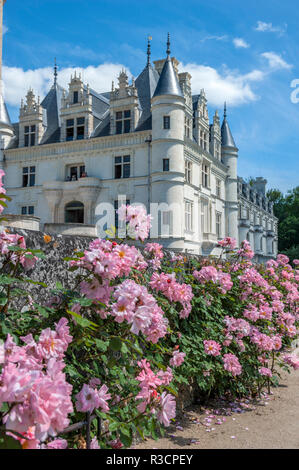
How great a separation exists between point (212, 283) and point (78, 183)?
23677mm

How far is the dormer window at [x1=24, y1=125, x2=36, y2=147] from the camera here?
101 ft

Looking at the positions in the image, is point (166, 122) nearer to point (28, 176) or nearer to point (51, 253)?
point (28, 176)

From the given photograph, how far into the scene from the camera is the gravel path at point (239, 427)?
3.97 m

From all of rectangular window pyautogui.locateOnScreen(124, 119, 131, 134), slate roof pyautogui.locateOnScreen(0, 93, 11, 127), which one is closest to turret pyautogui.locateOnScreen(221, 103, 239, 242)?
rectangular window pyautogui.locateOnScreen(124, 119, 131, 134)

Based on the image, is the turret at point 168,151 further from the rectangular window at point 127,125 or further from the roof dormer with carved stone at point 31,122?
the roof dormer with carved stone at point 31,122

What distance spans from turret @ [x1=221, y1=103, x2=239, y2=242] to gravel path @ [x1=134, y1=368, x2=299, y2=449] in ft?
97.6

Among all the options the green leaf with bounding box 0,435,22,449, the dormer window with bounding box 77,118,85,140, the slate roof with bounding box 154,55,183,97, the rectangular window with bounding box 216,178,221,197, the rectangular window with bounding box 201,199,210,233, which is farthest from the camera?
the rectangular window with bounding box 216,178,221,197

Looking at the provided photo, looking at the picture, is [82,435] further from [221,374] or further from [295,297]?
[295,297]

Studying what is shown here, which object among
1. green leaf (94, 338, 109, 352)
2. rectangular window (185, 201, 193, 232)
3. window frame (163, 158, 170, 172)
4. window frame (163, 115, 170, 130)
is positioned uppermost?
window frame (163, 115, 170, 130)

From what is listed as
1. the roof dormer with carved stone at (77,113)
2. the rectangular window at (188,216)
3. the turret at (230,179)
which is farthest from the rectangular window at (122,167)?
the turret at (230,179)

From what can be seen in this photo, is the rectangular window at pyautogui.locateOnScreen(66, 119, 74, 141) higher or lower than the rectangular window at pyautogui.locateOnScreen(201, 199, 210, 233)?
higher

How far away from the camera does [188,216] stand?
28.1 meters

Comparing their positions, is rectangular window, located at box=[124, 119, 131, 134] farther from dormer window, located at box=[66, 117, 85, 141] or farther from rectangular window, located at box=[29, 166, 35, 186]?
rectangular window, located at box=[29, 166, 35, 186]
